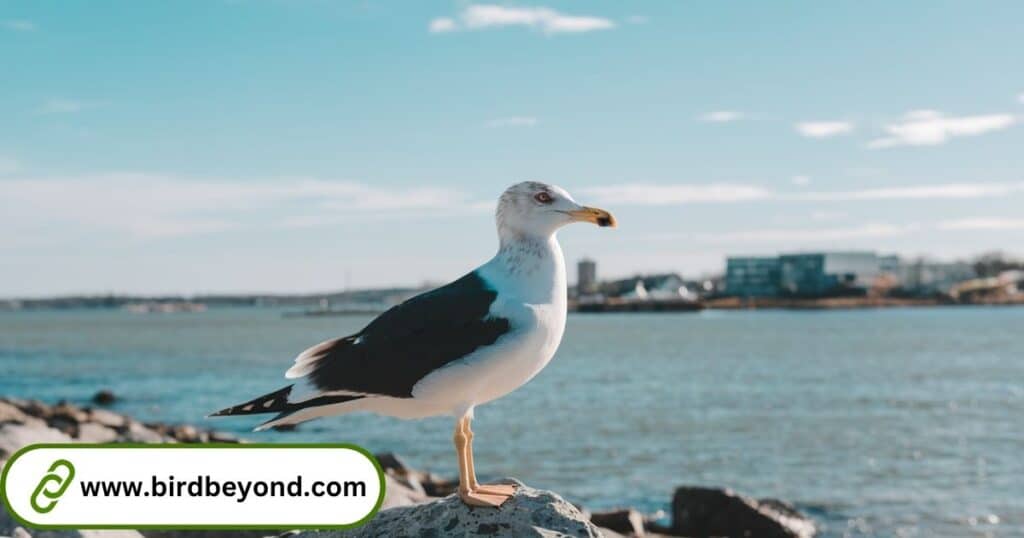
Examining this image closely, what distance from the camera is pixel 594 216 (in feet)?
16.4

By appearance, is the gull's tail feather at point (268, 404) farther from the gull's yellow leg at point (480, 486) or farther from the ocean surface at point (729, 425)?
the ocean surface at point (729, 425)

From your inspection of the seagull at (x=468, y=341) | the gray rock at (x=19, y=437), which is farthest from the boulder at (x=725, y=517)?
the seagull at (x=468, y=341)

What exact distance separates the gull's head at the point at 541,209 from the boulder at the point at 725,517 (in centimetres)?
1193

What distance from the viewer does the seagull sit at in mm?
4957

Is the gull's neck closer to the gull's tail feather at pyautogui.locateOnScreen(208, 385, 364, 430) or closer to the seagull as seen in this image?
the seagull

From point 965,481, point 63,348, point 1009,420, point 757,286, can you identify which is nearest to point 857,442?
point 965,481

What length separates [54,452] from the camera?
5980 mm

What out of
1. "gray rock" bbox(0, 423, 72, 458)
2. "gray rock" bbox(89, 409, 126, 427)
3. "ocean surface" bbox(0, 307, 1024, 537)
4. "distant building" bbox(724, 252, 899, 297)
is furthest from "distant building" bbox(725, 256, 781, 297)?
"gray rock" bbox(0, 423, 72, 458)

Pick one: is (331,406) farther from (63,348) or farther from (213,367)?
(63,348)

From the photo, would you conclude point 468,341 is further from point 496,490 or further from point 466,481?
point 496,490

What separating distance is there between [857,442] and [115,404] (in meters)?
28.2

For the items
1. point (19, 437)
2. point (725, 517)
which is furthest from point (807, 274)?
point (19, 437)

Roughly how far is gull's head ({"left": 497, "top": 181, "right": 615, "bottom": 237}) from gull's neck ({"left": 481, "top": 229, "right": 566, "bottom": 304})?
6cm

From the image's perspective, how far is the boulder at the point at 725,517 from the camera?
16078 millimetres
